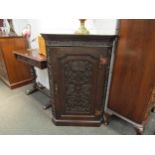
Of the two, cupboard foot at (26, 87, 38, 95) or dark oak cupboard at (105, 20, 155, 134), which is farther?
cupboard foot at (26, 87, 38, 95)

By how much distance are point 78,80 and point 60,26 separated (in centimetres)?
98

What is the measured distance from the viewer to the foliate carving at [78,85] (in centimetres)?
131

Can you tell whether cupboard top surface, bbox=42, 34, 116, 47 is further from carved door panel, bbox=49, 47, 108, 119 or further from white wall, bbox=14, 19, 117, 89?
white wall, bbox=14, 19, 117, 89

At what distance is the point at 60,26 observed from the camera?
187 centimetres

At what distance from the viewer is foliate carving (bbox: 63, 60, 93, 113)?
1.31m

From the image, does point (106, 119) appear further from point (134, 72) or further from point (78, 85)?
point (134, 72)

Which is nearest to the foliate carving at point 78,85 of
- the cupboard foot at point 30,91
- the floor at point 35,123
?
the floor at point 35,123

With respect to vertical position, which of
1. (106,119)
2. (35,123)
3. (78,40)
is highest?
(78,40)

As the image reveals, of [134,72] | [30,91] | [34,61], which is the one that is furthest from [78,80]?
[30,91]

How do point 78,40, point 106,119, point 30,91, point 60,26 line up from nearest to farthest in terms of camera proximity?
1. point 78,40
2. point 106,119
3. point 60,26
4. point 30,91

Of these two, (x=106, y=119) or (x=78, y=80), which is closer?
(x=78, y=80)

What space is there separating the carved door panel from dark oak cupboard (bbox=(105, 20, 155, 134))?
17 cm

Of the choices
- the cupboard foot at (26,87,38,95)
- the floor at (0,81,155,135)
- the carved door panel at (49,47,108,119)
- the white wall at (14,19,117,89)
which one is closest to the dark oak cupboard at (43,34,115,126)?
the carved door panel at (49,47,108,119)

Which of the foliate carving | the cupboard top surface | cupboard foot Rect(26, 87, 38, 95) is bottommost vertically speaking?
cupboard foot Rect(26, 87, 38, 95)
